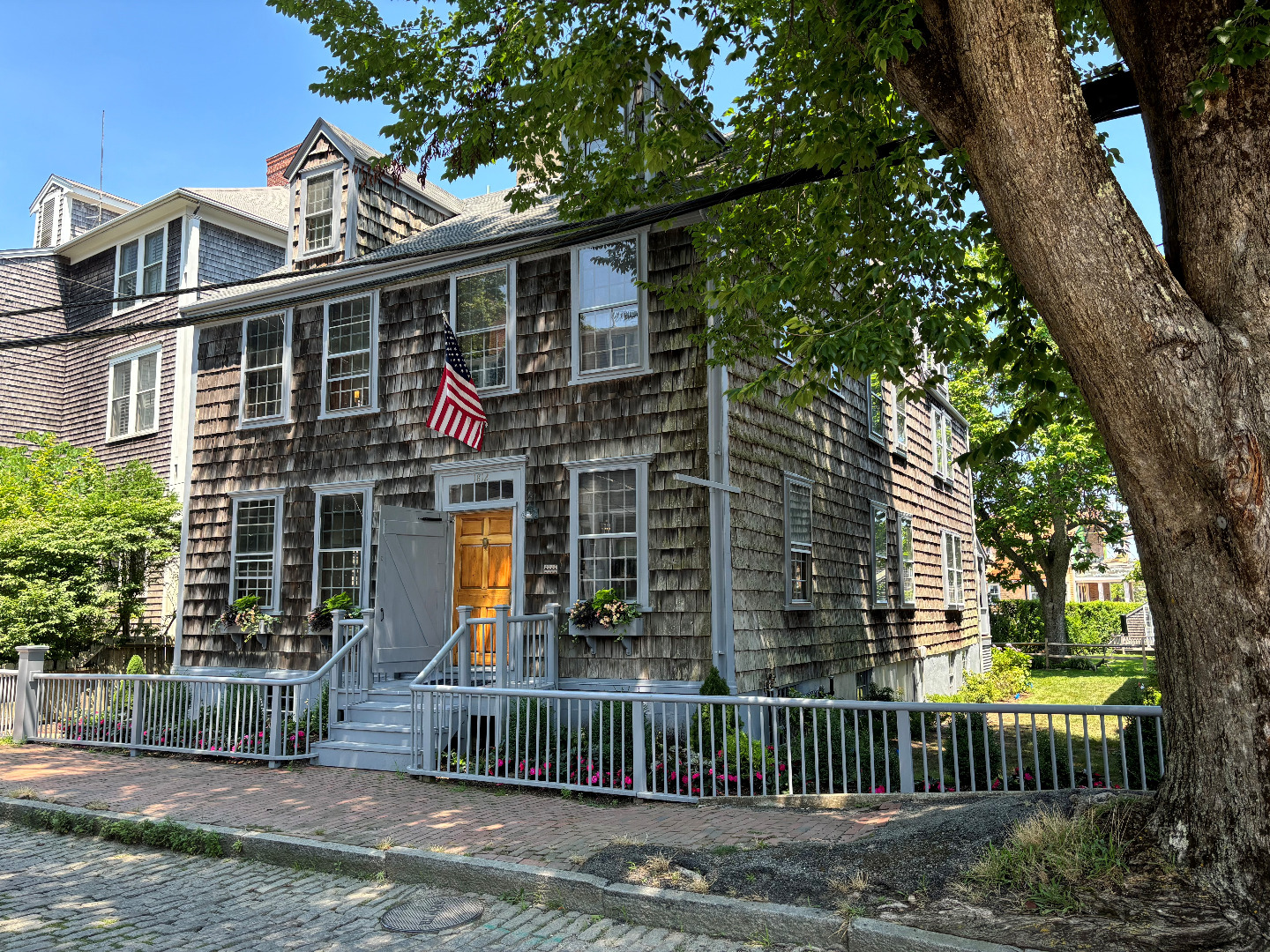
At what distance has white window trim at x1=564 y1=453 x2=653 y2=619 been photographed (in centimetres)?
1111

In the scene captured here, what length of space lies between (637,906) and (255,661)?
34.8 feet

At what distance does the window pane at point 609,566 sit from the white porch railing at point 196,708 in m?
3.11

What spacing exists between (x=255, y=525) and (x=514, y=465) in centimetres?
523

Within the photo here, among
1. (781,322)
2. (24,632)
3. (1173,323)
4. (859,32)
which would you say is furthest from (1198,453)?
(24,632)

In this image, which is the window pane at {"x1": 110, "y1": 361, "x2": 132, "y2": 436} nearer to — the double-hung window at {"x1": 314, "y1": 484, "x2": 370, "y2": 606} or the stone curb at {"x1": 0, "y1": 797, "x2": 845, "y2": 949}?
the double-hung window at {"x1": 314, "y1": 484, "x2": 370, "y2": 606}

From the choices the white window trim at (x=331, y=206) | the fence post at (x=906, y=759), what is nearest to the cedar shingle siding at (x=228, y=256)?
the white window trim at (x=331, y=206)

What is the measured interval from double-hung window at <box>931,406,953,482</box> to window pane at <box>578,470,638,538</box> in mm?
12373

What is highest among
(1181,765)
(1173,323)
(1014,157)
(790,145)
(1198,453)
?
(790,145)

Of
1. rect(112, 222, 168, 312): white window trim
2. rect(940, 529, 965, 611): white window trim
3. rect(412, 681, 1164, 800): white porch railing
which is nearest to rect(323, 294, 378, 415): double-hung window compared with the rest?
rect(412, 681, 1164, 800): white porch railing

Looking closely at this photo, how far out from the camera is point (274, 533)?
14.5 m

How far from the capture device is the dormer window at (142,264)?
797 inches

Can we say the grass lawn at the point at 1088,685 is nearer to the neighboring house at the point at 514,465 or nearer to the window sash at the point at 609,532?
the neighboring house at the point at 514,465

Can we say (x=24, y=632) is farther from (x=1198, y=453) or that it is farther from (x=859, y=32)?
(x=1198, y=453)

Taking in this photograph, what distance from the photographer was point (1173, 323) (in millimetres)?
4727
